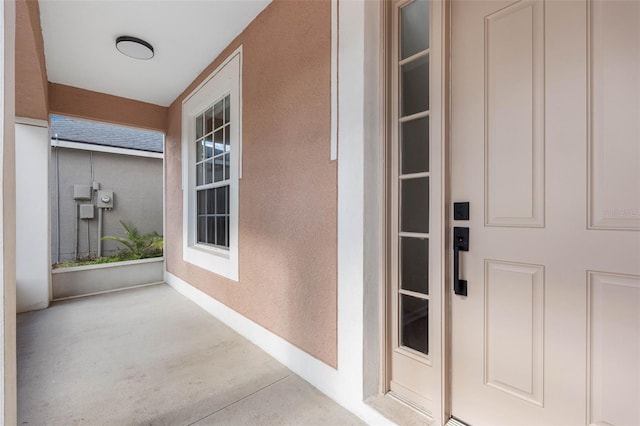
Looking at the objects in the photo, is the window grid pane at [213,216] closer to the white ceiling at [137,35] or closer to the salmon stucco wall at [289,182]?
the salmon stucco wall at [289,182]

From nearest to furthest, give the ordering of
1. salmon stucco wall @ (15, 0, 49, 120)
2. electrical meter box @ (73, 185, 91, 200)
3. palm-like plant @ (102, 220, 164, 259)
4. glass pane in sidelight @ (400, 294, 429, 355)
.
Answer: glass pane in sidelight @ (400, 294, 429, 355) → salmon stucco wall @ (15, 0, 49, 120) → palm-like plant @ (102, 220, 164, 259) → electrical meter box @ (73, 185, 91, 200)

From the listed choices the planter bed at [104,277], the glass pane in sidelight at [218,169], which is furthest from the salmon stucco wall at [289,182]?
the planter bed at [104,277]

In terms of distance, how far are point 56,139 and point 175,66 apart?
441cm

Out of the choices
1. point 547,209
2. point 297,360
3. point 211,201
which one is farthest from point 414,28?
point 211,201

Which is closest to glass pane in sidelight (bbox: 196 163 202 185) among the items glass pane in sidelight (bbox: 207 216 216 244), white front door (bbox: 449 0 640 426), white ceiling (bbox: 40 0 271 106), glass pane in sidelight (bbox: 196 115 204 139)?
glass pane in sidelight (bbox: 196 115 204 139)

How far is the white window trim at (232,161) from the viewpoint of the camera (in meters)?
2.88

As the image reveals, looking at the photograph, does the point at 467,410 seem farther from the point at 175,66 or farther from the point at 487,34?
the point at 175,66

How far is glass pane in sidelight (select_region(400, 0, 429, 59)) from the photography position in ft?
5.21

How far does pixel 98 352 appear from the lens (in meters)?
2.45

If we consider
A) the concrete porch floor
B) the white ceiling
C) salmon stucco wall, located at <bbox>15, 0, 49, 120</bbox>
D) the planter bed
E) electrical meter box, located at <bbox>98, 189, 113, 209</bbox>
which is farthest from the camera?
electrical meter box, located at <bbox>98, 189, 113, 209</bbox>

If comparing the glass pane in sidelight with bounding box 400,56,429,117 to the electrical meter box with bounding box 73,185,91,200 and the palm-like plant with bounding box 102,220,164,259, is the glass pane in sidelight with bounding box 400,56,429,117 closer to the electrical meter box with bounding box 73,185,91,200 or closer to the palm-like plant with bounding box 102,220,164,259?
the palm-like plant with bounding box 102,220,164,259

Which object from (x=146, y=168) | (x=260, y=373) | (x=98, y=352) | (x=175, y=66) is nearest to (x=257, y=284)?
(x=260, y=373)

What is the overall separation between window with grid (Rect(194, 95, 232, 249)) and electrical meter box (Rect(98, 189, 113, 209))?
3788 mm

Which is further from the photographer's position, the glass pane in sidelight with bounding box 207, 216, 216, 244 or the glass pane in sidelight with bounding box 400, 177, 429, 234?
the glass pane in sidelight with bounding box 207, 216, 216, 244
